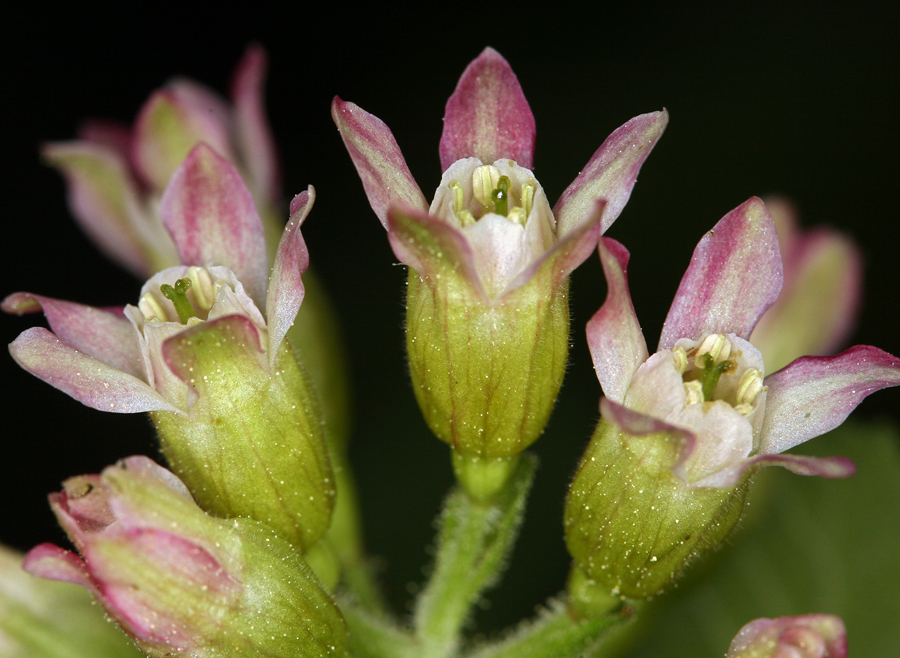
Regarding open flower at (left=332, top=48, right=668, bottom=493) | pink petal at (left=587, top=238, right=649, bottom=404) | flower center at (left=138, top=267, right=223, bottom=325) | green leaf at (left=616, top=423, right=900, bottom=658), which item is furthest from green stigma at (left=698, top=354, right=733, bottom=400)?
green leaf at (left=616, top=423, right=900, bottom=658)

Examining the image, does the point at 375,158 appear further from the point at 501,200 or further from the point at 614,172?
the point at 614,172

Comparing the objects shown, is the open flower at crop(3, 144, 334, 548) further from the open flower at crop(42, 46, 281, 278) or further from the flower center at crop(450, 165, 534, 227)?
the open flower at crop(42, 46, 281, 278)

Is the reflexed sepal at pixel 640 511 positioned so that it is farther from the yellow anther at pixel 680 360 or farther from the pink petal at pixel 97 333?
the pink petal at pixel 97 333

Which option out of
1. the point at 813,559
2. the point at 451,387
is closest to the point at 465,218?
the point at 451,387

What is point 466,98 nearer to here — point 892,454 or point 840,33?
point 892,454

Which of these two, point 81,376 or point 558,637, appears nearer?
point 81,376

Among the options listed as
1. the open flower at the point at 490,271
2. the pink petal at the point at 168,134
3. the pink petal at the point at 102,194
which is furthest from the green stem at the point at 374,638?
the pink petal at the point at 168,134

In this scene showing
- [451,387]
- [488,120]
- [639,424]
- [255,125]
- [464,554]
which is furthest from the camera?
[255,125]

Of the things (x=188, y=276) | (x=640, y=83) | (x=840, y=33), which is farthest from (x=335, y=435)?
(x=840, y=33)
